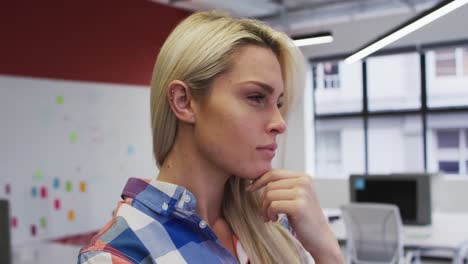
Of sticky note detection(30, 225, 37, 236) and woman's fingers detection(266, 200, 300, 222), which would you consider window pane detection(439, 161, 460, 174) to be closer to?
sticky note detection(30, 225, 37, 236)

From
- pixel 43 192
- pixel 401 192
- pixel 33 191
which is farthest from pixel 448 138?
pixel 33 191

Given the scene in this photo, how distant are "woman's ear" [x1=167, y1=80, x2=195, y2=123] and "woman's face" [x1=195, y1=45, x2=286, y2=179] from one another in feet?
0.05

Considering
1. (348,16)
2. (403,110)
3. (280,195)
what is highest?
(348,16)

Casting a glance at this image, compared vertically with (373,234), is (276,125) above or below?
above

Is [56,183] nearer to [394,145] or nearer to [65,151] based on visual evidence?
[65,151]

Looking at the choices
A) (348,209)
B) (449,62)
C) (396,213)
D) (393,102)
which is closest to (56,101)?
(348,209)

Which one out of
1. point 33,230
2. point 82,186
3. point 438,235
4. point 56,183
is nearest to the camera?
point 438,235

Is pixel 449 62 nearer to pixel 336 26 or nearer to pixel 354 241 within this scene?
pixel 336 26

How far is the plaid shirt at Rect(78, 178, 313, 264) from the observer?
31.2 inches

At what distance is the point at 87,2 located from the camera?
5.37 metres

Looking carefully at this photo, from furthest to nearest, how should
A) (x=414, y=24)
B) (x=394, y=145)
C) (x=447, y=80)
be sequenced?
(x=394, y=145) < (x=447, y=80) < (x=414, y=24)

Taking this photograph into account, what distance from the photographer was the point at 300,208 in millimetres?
961

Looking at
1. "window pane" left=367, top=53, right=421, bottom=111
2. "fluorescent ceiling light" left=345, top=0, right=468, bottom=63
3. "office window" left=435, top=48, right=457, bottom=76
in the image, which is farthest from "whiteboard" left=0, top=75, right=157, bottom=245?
"office window" left=435, top=48, right=457, bottom=76

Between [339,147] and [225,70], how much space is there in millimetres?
8174
